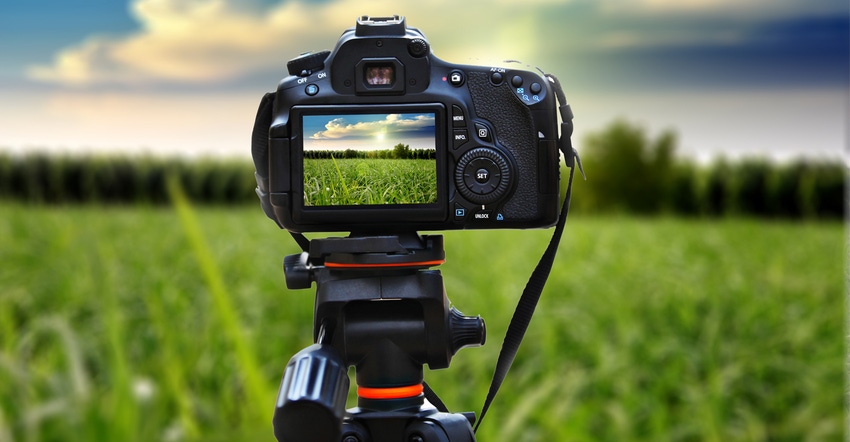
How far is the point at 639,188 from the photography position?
17.1 meters

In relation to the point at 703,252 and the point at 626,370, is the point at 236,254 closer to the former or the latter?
the point at 626,370

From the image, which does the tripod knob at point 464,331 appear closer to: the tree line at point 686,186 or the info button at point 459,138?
the info button at point 459,138

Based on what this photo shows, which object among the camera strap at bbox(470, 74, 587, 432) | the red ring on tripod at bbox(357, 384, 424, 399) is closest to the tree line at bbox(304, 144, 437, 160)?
the camera strap at bbox(470, 74, 587, 432)

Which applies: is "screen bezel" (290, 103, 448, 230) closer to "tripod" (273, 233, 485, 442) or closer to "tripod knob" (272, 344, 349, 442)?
"tripod" (273, 233, 485, 442)

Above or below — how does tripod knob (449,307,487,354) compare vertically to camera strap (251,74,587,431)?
below

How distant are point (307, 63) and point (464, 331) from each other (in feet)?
1.48

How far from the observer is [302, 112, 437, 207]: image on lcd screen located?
1.03 meters

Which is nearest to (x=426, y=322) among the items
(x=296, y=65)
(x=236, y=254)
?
(x=296, y=65)

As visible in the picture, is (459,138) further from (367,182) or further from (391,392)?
(391,392)

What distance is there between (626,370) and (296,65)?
2.40m

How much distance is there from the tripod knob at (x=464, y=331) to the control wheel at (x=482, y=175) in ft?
0.59

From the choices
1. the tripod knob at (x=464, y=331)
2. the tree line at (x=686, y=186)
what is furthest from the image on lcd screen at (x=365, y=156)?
the tree line at (x=686, y=186)

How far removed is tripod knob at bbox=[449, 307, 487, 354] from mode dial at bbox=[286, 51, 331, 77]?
409 mm

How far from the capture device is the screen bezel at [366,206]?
40.8 inches
